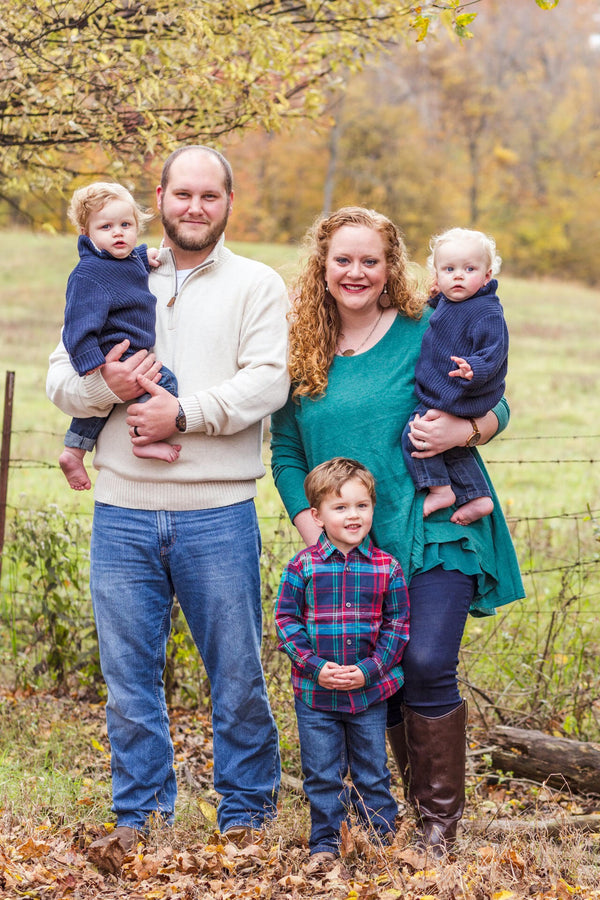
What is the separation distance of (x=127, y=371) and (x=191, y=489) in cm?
48

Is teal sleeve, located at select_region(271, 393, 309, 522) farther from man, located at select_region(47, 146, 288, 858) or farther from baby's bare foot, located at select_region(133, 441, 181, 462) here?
baby's bare foot, located at select_region(133, 441, 181, 462)

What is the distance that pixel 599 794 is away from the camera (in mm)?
4320

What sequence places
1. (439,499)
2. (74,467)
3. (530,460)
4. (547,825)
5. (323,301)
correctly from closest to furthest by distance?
(439,499), (323,301), (74,467), (547,825), (530,460)

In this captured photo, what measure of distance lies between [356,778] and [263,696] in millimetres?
465

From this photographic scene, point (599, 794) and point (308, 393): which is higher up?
point (308, 393)

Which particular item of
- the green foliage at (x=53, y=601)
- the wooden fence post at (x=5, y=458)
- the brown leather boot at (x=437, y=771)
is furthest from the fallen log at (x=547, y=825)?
the wooden fence post at (x=5, y=458)

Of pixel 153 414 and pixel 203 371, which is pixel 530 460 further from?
pixel 153 414

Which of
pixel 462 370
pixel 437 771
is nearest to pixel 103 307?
pixel 462 370

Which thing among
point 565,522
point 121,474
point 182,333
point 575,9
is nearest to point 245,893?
point 121,474

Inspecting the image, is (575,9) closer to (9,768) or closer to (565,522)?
(565,522)

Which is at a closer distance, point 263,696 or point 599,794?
point 263,696

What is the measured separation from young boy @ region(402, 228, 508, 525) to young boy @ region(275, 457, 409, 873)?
270 mm

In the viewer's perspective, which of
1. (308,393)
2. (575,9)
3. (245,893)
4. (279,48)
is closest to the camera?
(245,893)

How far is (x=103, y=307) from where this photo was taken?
3.27 meters
